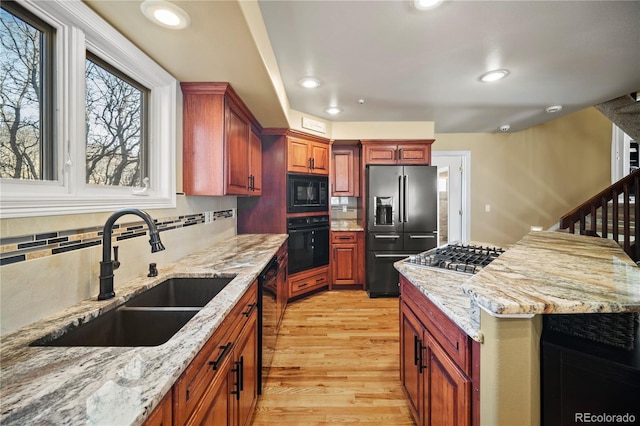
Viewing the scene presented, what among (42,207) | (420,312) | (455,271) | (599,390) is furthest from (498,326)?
(42,207)

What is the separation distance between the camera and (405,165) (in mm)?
3602

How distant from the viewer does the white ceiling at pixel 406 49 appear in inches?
57.7

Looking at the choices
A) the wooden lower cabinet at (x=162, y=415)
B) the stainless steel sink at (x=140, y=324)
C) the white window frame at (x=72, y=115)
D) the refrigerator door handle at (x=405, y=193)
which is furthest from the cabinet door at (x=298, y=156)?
the wooden lower cabinet at (x=162, y=415)

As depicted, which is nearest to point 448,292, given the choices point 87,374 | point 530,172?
point 87,374

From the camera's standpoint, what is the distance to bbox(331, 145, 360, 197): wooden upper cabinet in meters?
3.95

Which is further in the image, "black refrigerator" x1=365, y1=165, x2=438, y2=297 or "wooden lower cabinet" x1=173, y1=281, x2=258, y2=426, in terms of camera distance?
"black refrigerator" x1=365, y1=165, x2=438, y2=297

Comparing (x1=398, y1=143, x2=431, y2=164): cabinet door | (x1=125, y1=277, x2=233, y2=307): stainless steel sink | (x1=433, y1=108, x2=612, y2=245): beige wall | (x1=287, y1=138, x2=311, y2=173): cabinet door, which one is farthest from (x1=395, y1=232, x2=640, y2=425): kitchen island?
(x1=433, y1=108, x2=612, y2=245): beige wall

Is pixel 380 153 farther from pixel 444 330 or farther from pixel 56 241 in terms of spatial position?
pixel 56 241

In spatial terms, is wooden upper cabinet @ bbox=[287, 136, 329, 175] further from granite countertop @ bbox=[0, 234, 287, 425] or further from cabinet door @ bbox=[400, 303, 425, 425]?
granite countertop @ bbox=[0, 234, 287, 425]

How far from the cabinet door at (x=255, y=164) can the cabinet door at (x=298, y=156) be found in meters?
0.37

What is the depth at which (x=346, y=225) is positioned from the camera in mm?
4059

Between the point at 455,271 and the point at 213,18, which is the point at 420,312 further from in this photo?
the point at 213,18

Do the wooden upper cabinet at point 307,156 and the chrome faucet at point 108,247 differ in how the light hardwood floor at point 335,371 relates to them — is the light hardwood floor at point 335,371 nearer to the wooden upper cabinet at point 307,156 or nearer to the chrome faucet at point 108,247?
the chrome faucet at point 108,247

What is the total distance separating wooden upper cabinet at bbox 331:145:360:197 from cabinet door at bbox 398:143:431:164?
638 mm
